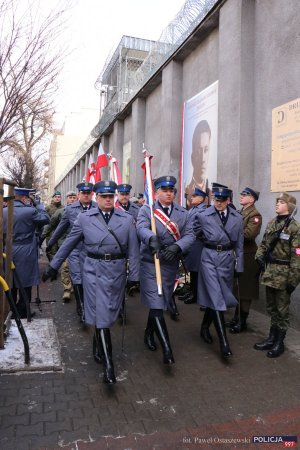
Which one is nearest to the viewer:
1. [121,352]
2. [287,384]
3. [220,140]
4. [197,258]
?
[287,384]

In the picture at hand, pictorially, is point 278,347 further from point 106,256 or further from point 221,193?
point 106,256

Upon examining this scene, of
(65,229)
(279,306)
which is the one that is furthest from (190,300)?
(279,306)

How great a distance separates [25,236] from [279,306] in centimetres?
362

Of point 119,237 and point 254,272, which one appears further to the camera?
point 254,272

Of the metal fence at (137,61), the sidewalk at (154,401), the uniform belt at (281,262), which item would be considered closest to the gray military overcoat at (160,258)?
the sidewalk at (154,401)

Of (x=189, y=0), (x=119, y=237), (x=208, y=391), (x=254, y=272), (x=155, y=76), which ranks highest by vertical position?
(x=189, y=0)

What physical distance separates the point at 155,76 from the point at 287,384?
10.2 metres

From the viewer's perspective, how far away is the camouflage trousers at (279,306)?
479 cm

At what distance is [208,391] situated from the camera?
3947 millimetres

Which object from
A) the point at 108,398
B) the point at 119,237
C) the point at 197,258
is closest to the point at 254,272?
the point at 197,258

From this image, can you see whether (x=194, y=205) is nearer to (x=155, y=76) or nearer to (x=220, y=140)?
(x=220, y=140)

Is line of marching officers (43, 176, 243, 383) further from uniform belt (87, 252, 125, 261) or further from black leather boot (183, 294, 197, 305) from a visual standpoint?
black leather boot (183, 294, 197, 305)

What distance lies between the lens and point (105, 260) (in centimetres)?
425

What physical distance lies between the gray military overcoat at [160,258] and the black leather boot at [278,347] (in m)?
1.36
